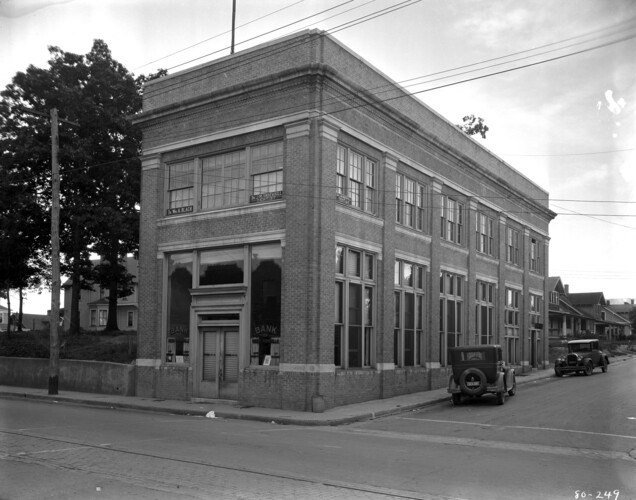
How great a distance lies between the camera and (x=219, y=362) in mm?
22781

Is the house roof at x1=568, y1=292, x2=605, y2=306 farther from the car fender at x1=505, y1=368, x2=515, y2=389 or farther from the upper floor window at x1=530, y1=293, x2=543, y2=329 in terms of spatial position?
the car fender at x1=505, y1=368, x2=515, y2=389

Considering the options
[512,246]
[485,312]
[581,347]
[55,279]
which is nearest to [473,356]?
[485,312]

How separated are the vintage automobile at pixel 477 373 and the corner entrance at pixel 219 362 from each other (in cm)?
733

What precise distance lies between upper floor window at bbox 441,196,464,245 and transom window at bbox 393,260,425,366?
10.8 ft

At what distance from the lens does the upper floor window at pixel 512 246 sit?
126 ft

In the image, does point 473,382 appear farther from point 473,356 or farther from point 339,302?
point 339,302

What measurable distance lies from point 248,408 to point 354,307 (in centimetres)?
501

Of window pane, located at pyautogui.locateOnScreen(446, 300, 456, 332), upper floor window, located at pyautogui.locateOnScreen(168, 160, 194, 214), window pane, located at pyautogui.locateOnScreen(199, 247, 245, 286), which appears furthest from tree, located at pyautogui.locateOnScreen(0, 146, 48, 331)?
window pane, located at pyautogui.locateOnScreen(446, 300, 456, 332)

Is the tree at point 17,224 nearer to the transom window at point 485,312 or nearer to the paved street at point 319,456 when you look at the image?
the paved street at point 319,456

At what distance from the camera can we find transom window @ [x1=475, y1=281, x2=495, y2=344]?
1331 inches

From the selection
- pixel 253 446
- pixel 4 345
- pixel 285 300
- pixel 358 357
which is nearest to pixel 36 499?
pixel 253 446

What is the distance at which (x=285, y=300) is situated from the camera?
827 inches

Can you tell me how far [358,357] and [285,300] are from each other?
3.76 m

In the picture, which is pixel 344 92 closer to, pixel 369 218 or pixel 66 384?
pixel 369 218
